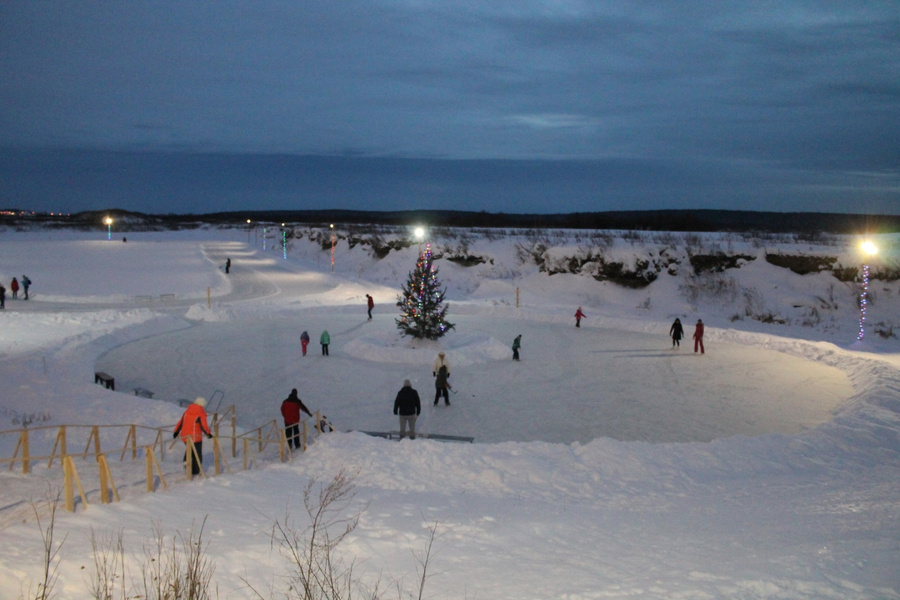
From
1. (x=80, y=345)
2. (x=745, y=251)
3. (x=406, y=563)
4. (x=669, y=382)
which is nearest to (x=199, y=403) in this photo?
(x=406, y=563)

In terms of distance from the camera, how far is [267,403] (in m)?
15.1

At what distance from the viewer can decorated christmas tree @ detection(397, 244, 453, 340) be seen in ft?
68.5

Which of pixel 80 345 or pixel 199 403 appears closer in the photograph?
pixel 199 403

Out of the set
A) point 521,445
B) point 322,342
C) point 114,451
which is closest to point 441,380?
point 521,445

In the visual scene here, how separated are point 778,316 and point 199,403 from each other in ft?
97.3

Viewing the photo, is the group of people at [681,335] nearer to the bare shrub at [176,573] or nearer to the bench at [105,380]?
the bench at [105,380]

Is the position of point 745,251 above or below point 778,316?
above

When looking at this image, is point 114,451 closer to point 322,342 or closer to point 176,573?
point 176,573

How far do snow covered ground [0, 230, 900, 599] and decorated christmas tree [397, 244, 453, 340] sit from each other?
55cm

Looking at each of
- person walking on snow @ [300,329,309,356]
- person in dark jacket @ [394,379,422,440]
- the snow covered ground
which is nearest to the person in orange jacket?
the snow covered ground

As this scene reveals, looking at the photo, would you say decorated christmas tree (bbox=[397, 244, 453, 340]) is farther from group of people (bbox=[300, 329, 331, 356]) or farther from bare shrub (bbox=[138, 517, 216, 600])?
bare shrub (bbox=[138, 517, 216, 600])

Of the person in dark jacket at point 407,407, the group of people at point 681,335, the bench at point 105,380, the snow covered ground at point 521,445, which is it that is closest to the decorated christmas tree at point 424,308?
the snow covered ground at point 521,445

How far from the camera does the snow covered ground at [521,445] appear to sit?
19.0ft

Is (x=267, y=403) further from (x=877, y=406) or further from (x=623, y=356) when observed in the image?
(x=877, y=406)
